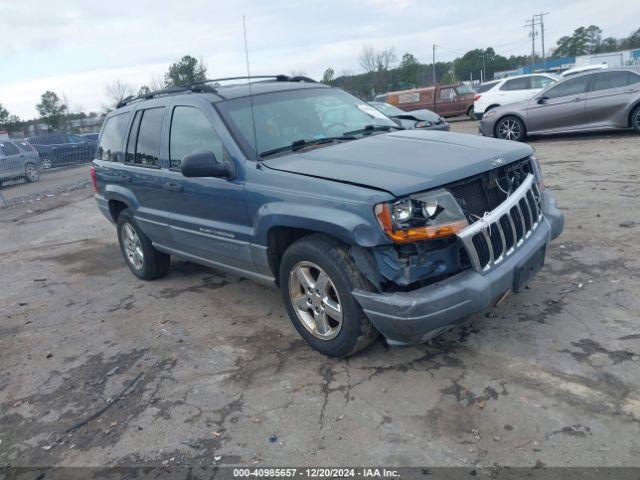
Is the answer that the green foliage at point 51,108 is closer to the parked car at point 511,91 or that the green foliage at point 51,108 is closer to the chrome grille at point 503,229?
the parked car at point 511,91

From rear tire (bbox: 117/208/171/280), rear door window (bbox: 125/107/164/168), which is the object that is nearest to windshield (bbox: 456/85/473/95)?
rear tire (bbox: 117/208/171/280)

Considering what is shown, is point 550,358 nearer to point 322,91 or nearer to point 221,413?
point 221,413

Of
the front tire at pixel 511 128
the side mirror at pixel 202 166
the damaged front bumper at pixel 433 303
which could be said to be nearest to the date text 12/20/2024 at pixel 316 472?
the damaged front bumper at pixel 433 303

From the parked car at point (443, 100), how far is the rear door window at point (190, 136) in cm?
1954

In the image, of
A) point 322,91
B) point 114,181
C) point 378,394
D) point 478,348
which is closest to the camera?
point 378,394

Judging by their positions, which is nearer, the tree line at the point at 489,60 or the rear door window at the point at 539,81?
the rear door window at the point at 539,81

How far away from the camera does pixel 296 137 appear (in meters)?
4.24

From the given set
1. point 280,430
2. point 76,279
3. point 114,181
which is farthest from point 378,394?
point 76,279

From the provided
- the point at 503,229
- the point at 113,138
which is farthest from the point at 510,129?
the point at 503,229

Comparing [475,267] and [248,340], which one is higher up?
[475,267]

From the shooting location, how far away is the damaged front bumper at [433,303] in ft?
10.1

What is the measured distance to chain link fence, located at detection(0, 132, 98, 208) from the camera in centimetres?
1622

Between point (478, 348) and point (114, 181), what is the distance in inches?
161

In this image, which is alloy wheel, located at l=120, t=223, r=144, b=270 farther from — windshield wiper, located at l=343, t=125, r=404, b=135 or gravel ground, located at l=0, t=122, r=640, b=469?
windshield wiper, located at l=343, t=125, r=404, b=135
